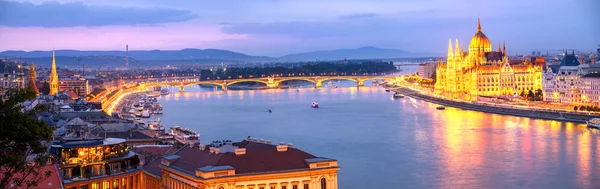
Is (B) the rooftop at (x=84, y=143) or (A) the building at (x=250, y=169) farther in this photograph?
(B) the rooftop at (x=84, y=143)

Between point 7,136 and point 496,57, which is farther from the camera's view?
point 496,57

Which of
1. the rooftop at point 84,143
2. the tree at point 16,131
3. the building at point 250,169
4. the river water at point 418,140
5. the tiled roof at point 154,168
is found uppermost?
the tree at point 16,131

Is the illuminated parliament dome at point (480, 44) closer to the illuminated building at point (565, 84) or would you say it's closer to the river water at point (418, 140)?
the illuminated building at point (565, 84)

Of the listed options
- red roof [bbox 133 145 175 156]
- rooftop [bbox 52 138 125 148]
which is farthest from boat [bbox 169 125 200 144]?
rooftop [bbox 52 138 125 148]

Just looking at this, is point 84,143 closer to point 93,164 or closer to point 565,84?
point 93,164

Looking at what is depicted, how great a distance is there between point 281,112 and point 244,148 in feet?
50.9

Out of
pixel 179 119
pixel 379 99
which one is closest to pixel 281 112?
pixel 179 119

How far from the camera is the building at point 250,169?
19.5 ft

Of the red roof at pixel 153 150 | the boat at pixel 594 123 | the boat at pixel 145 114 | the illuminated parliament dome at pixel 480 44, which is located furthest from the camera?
the illuminated parliament dome at pixel 480 44

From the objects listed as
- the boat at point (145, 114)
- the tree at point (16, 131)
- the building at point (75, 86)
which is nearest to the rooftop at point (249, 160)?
the tree at point (16, 131)

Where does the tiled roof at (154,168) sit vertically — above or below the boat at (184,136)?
above

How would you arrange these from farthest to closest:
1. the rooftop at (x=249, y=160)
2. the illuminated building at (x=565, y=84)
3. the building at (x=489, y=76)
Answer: the building at (x=489, y=76) < the illuminated building at (x=565, y=84) < the rooftop at (x=249, y=160)

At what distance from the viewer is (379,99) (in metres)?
28.2

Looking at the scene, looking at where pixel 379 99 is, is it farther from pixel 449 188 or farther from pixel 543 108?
pixel 449 188
